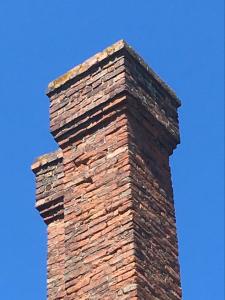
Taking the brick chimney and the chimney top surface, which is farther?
the chimney top surface

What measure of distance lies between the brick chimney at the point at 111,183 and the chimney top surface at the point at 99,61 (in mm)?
13

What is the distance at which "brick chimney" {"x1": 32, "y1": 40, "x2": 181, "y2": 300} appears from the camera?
844 centimetres

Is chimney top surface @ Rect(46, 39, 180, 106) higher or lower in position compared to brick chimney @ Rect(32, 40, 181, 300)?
higher

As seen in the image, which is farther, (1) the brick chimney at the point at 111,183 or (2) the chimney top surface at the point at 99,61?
(2) the chimney top surface at the point at 99,61

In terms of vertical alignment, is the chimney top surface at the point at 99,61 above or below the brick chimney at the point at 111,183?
above

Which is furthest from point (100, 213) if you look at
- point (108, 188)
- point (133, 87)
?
point (133, 87)

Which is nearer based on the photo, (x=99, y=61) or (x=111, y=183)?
(x=111, y=183)

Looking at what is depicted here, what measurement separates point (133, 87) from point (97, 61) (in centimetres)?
58

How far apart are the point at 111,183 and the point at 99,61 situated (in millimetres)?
1554

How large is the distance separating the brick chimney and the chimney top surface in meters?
0.01

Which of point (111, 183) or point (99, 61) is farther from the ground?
point (99, 61)

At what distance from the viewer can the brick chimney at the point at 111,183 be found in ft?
27.7

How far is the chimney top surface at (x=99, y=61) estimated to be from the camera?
383 inches

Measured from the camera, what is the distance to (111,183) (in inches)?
350
